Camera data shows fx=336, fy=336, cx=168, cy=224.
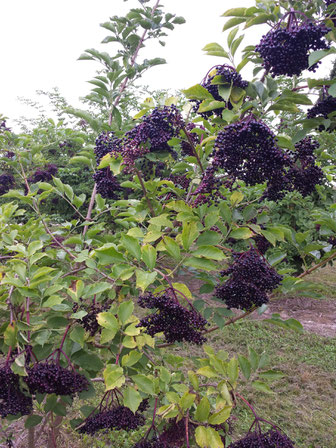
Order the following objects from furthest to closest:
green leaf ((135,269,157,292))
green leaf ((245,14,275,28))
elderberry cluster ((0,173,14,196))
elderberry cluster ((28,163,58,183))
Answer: elderberry cluster ((0,173,14,196)), elderberry cluster ((28,163,58,183)), green leaf ((245,14,275,28)), green leaf ((135,269,157,292))

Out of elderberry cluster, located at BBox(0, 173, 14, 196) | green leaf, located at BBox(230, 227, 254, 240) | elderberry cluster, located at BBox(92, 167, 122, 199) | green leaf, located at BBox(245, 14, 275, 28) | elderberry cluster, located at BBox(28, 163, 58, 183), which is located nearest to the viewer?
green leaf, located at BBox(245, 14, 275, 28)

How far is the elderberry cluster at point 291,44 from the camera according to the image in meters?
1.18

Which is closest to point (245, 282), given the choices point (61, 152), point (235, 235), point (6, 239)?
point (235, 235)

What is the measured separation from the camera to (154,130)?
1.42m

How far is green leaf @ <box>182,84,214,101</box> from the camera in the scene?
4.42 ft

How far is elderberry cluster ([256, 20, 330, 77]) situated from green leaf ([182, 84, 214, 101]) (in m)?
0.24

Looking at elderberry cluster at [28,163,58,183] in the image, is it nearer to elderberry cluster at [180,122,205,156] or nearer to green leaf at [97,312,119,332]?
elderberry cluster at [180,122,205,156]

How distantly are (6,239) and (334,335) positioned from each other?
196 inches

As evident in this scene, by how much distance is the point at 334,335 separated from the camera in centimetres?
499

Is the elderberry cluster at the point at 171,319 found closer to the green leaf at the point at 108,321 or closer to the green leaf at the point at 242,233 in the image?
the green leaf at the point at 108,321

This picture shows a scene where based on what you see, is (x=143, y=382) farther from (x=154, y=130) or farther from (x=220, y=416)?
(x=154, y=130)

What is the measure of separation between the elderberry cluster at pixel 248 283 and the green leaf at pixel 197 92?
691 mm

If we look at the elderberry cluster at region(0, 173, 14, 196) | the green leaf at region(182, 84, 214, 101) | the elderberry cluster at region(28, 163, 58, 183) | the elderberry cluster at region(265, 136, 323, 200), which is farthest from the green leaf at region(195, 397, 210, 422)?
the elderberry cluster at region(0, 173, 14, 196)

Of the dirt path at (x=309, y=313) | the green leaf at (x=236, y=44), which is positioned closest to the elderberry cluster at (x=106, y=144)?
the green leaf at (x=236, y=44)
